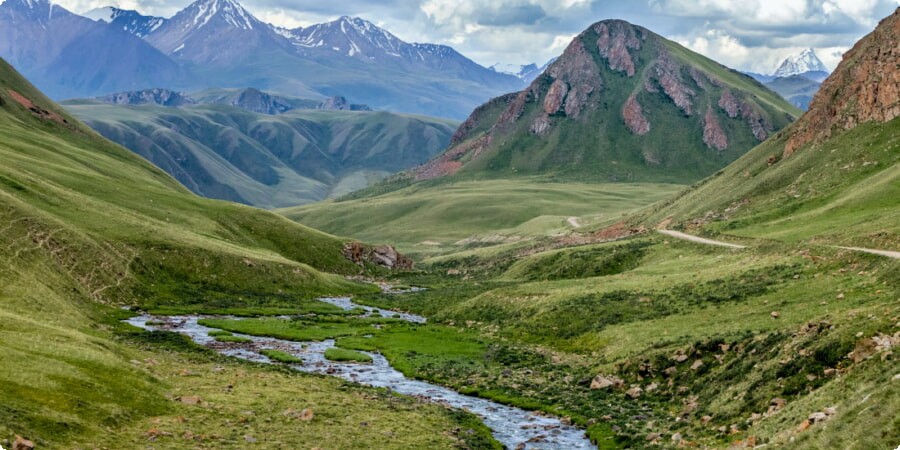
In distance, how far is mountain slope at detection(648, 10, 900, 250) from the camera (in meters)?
88.7

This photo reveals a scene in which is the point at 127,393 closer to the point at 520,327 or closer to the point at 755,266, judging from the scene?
the point at 520,327

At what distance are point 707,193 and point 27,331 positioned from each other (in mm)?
129600

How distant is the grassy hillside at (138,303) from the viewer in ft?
122

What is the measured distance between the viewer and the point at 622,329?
67.2m

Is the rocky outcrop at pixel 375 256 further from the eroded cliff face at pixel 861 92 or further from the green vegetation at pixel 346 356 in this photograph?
the green vegetation at pixel 346 356

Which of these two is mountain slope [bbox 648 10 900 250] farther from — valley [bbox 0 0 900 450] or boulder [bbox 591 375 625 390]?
boulder [bbox 591 375 625 390]

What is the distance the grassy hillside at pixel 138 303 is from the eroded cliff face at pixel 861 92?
283 feet

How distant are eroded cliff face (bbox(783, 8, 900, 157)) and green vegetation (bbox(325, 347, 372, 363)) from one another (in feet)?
308

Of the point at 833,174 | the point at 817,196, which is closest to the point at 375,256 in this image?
the point at 817,196

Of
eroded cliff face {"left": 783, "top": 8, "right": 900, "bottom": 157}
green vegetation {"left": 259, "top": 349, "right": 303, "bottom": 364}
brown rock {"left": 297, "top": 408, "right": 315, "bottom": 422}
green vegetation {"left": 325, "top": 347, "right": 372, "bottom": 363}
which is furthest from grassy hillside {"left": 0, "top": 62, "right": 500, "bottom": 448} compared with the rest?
eroded cliff face {"left": 783, "top": 8, "right": 900, "bottom": 157}

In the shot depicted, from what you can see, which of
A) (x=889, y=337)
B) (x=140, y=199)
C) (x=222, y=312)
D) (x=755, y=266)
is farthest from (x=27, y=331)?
(x=140, y=199)

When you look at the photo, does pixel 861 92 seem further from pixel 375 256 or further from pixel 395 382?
pixel 395 382

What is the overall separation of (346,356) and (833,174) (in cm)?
8211

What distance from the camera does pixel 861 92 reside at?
126 meters
